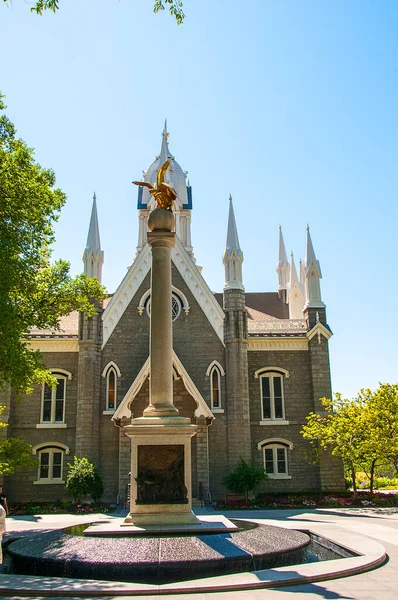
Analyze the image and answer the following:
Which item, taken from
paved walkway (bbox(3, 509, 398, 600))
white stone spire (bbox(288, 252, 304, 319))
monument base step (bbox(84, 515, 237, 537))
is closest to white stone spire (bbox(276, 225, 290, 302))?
white stone spire (bbox(288, 252, 304, 319))

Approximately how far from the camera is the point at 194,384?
27.9m

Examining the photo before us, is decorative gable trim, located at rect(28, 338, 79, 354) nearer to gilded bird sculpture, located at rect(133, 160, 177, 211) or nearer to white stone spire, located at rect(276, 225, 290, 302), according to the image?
gilded bird sculpture, located at rect(133, 160, 177, 211)

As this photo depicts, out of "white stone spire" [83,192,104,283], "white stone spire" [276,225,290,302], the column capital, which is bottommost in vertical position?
the column capital

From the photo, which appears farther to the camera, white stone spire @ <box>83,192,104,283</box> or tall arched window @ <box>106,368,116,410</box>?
white stone spire @ <box>83,192,104,283</box>

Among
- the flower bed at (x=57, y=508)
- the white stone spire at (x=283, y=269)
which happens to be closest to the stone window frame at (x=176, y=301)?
the flower bed at (x=57, y=508)

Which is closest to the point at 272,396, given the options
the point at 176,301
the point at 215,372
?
the point at 215,372

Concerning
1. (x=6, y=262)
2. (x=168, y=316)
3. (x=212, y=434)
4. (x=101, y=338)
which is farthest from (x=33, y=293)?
(x=212, y=434)

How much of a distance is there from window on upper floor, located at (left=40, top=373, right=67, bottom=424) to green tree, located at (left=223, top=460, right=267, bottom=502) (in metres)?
9.32

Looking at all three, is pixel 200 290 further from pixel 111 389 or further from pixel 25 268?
pixel 25 268

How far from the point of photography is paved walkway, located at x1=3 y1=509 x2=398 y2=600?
825cm

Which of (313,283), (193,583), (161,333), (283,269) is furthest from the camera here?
(283,269)

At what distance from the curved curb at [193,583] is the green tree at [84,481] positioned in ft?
52.6

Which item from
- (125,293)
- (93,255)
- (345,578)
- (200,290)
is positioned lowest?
(345,578)

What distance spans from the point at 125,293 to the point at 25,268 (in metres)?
13.1
